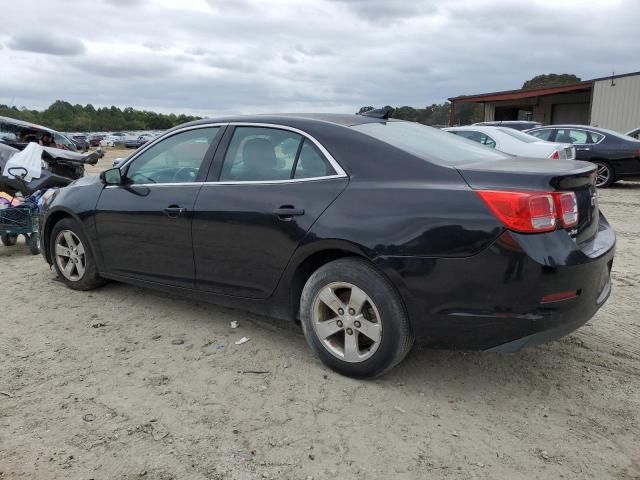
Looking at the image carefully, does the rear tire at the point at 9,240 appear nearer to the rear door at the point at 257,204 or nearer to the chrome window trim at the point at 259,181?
the chrome window trim at the point at 259,181

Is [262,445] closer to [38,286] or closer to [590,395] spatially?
[590,395]

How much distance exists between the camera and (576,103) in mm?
29281

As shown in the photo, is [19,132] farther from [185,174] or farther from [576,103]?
[576,103]

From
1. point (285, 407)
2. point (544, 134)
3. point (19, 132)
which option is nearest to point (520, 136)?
point (544, 134)

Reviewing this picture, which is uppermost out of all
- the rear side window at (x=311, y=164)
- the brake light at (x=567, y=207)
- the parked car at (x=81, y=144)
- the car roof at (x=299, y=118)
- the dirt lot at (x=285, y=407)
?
the car roof at (x=299, y=118)

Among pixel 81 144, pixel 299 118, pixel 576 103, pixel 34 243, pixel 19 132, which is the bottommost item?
pixel 34 243

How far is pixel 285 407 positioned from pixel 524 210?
5.38ft

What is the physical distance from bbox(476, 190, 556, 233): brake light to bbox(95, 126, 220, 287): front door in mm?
2108

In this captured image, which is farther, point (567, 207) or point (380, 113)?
point (380, 113)

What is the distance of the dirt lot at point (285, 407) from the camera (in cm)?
254

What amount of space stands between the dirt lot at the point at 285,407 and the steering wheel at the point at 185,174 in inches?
43.8

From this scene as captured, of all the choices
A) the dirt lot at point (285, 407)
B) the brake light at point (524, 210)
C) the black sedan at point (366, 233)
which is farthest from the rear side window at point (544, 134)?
the brake light at point (524, 210)

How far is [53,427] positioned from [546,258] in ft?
8.69

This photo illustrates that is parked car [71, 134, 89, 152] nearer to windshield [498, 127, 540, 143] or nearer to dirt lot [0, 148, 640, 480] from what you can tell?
windshield [498, 127, 540, 143]
